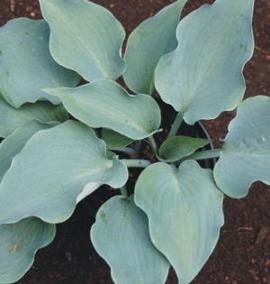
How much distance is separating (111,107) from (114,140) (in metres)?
0.09

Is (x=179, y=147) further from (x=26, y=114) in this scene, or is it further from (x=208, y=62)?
(x=26, y=114)

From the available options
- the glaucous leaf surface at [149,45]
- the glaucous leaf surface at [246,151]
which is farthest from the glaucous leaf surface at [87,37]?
the glaucous leaf surface at [246,151]

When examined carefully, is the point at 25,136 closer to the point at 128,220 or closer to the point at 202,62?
the point at 128,220

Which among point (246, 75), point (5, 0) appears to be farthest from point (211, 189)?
point (5, 0)

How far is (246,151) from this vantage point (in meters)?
1.32

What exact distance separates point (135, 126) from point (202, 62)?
19 centimetres

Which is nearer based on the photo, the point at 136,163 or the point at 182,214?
the point at 182,214

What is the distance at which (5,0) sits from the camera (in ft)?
6.32

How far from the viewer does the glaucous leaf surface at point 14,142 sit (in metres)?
1.30

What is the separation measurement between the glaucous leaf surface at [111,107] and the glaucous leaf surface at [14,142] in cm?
11

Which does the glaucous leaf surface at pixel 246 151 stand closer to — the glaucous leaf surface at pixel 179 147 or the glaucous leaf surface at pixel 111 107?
the glaucous leaf surface at pixel 179 147

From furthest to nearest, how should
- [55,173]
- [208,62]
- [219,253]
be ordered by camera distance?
[219,253] < [208,62] < [55,173]

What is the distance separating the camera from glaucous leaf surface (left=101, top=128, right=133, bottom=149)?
136 cm

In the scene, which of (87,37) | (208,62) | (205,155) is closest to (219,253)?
(205,155)
